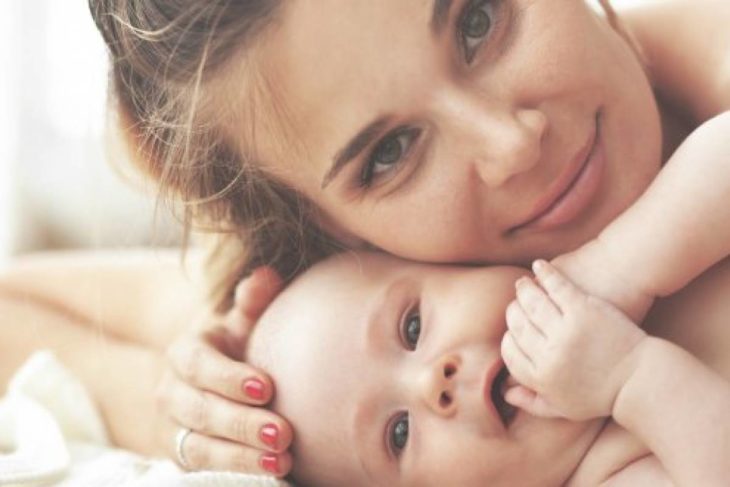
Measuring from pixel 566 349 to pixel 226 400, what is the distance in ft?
1.49

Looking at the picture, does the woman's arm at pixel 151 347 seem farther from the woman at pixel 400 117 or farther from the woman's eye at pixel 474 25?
the woman's eye at pixel 474 25

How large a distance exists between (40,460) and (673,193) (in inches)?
31.2

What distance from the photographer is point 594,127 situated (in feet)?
3.81

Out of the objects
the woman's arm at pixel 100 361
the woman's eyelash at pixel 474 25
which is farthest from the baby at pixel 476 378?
the woman's arm at pixel 100 361

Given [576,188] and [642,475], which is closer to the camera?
[642,475]

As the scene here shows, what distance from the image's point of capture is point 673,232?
40.8 inches

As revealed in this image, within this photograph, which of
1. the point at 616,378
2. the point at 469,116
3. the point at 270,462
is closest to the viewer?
the point at 616,378

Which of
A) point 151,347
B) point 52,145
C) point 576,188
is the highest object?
point 576,188

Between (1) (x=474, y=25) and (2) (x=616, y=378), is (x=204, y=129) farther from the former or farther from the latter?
(2) (x=616, y=378)

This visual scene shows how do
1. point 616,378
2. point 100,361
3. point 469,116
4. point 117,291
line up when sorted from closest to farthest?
point 616,378
point 469,116
point 100,361
point 117,291

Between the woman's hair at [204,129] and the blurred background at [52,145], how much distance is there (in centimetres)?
73

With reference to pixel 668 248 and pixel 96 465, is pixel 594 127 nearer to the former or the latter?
pixel 668 248

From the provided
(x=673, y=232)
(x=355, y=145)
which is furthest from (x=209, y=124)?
(x=673, y=232)

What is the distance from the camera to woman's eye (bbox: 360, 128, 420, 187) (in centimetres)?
118
